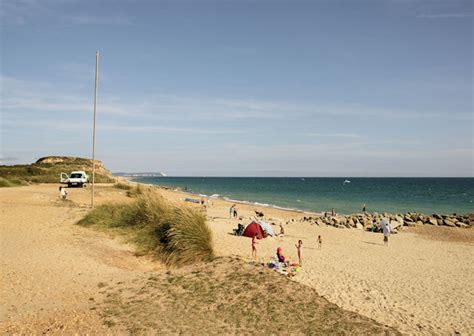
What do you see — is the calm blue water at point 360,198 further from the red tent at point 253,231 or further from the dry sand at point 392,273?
the red tent at point 253,231

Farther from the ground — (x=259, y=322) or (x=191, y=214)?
(x=191, y=214)

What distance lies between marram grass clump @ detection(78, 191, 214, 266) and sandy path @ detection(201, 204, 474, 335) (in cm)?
228

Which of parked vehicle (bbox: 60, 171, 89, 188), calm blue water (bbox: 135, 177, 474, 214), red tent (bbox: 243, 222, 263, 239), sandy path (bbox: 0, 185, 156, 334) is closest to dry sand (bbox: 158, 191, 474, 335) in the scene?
red tent (bbox: 243, 222, 263, 239)

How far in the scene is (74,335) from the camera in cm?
719

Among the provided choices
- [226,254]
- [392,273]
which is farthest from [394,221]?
[226,254]

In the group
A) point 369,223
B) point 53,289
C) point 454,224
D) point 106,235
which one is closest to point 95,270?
point 53,289

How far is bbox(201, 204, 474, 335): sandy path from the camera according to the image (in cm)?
1011

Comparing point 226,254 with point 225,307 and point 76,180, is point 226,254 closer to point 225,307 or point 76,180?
point 225,307

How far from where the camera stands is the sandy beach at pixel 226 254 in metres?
8.62

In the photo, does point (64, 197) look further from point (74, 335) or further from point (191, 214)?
point (74, 335)

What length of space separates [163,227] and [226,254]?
2804 millimetres

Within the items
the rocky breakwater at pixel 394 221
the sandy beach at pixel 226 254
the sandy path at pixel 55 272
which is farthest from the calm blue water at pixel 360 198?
the sandy path at pixel 55 272

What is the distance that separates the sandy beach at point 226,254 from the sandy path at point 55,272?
2 centimetres

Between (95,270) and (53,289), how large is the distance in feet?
5.79
